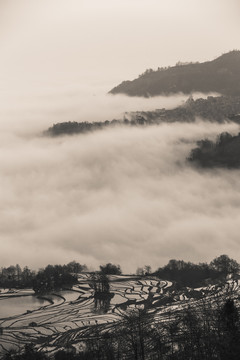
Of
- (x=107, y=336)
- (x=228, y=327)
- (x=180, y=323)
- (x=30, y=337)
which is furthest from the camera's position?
(x=30, y=337)

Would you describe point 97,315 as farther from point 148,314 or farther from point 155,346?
point 155,346

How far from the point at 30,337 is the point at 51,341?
11.9 m

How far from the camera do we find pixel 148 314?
612 ft

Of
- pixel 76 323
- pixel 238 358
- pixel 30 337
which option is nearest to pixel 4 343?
pixel 30 337

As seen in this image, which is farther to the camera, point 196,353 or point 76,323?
point 76,323

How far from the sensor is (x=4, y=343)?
166m

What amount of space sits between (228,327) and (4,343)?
290 feet

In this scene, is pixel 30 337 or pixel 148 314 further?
pixel 148 314

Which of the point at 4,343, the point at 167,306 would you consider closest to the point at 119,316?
the point at 167,306

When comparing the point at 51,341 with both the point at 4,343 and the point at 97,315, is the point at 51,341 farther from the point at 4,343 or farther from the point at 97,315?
the point at 97,315

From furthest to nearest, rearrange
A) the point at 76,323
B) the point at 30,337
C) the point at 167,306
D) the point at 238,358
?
the point at 167,306 → the point at 76,323 → the point at 30,337 → the point at 238,358

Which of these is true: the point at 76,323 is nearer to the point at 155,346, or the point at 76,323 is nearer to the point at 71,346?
the point at 71,346

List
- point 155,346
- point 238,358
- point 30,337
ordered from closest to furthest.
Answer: point 238,358, point 155,346, point 30,337

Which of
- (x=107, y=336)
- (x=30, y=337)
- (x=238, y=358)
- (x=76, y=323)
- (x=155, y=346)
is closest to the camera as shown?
(x=238, y=358)
